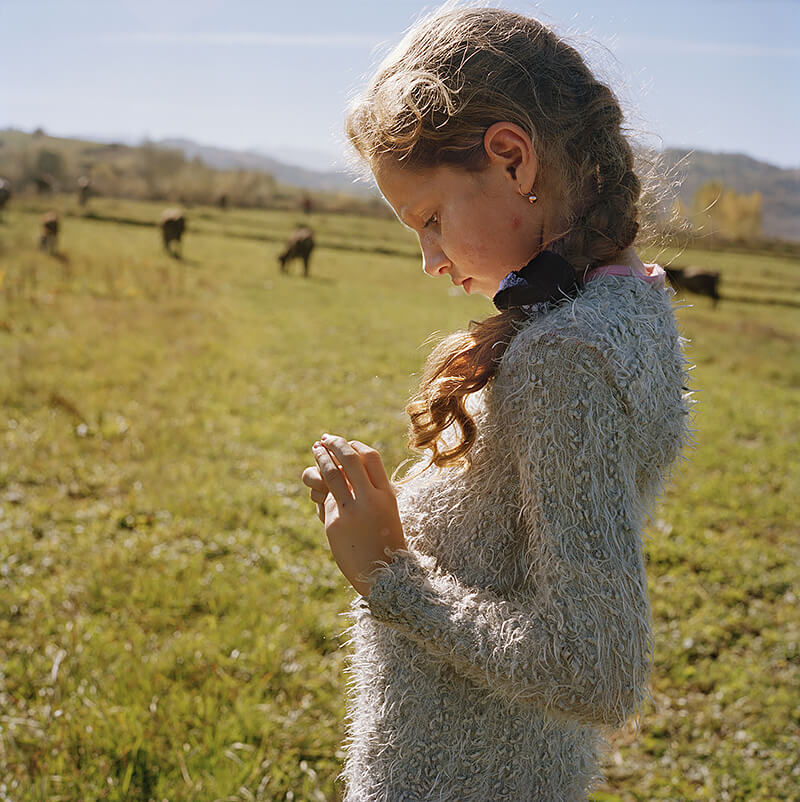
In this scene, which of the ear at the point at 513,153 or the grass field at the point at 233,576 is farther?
the grass field at the point at 233,576

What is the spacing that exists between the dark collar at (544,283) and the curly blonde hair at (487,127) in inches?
1.3

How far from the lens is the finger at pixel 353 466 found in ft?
3.82

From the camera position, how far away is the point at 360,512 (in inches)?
45.8

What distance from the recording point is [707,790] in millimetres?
3098

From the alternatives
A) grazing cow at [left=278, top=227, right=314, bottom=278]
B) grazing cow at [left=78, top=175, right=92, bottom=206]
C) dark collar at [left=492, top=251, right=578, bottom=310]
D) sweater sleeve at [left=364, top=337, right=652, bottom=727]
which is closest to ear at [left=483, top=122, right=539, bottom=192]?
dark collar at [left=492, top=251, right=578, bottom=310]

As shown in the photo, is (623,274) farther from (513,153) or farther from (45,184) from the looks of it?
(45,184)

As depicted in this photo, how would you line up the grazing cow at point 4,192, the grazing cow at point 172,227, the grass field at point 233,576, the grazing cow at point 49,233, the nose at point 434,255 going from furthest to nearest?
the grazing cow at point 4,192, the grazing cow at point 172,227, the grazing cow at point 49,233, the grass field at point 233,576, the nose at point 434,255

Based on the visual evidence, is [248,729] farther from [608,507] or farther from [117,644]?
[608,507]

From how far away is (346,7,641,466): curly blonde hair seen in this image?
1080 millimetres

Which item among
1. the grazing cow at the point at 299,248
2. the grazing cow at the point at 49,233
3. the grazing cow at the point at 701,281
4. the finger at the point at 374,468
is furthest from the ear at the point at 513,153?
the grazing cow at the point at 701,281

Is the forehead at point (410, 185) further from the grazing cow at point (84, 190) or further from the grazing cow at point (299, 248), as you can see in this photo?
the grazing cow at point (84, 190)

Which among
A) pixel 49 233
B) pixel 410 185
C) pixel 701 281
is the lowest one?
pixel 410 185

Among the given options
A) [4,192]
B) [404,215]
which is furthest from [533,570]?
[4,192]

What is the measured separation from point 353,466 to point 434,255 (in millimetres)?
401
